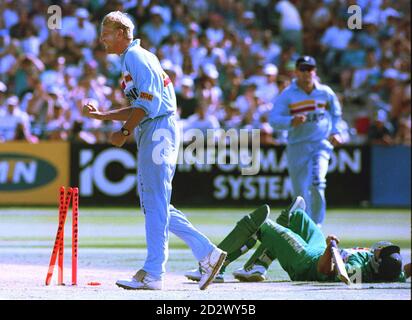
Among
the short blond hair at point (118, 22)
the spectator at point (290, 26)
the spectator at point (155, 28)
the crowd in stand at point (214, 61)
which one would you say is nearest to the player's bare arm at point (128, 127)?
the short blond hair at point (118, 22)

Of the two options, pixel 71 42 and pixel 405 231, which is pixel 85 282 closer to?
pixel 405 231

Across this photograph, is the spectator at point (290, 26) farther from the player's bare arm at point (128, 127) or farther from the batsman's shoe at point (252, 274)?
the player's bare arm at point (128, 127)

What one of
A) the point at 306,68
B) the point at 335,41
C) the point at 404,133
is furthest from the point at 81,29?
the point at 306,68

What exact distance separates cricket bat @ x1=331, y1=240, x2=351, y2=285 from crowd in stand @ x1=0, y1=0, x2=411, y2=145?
1235cm

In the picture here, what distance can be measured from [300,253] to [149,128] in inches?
75.0

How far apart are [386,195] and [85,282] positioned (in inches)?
548

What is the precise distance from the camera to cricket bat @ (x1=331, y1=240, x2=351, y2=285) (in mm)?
9750

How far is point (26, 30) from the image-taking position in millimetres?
24422

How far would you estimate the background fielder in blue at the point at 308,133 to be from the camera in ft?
49.1

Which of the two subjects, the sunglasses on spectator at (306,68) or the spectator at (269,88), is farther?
the spectator at (269,88)

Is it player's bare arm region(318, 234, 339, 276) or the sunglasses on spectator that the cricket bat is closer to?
player's bare arm region(318, 234, 339, 276)

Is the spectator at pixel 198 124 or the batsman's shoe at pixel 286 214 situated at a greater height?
the spectator at pixel 198 124

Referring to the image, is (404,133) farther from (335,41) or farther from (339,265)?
(339,265)

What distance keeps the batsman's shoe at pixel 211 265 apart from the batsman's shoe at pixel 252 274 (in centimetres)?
104
